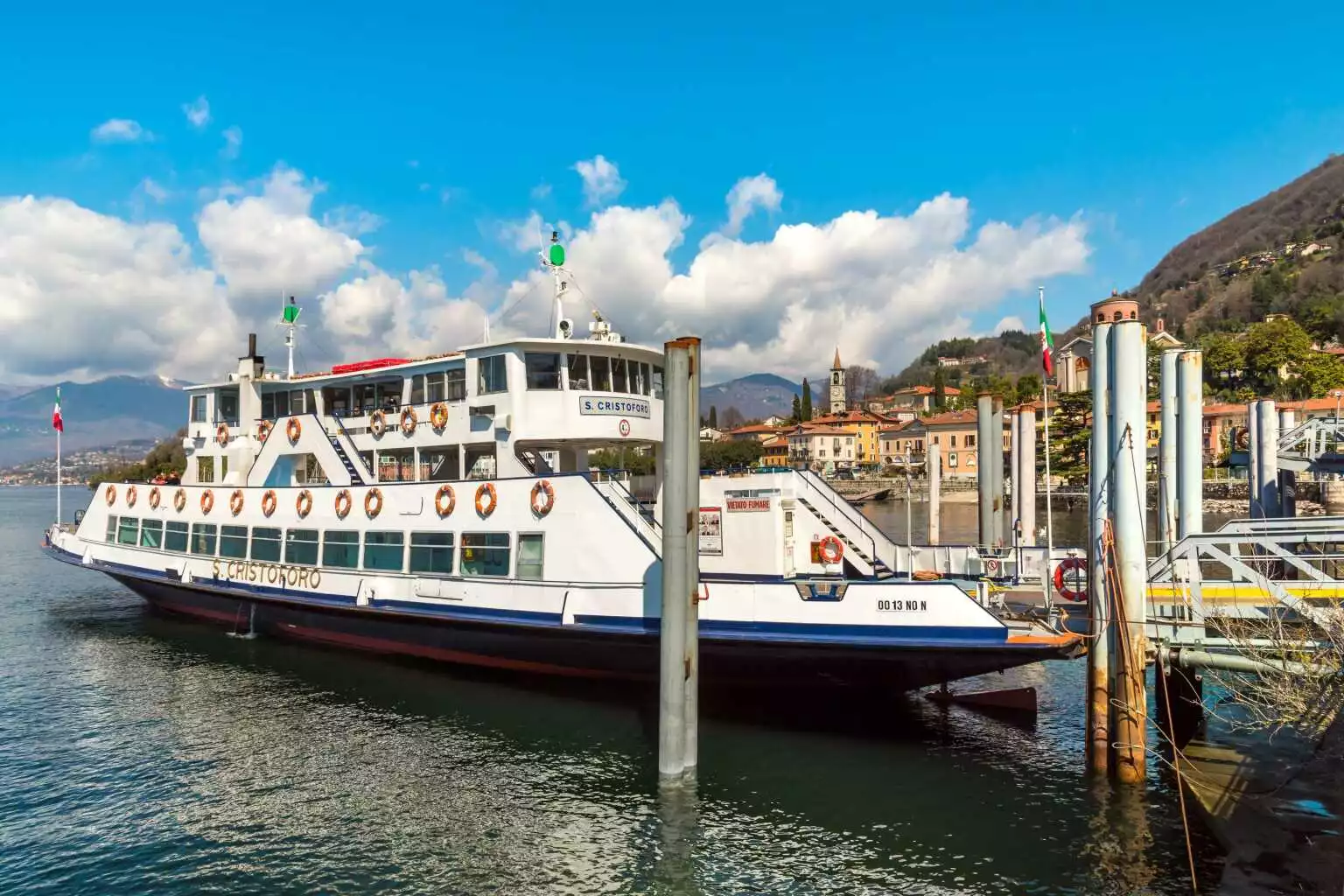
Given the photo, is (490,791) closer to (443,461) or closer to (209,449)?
(443,461)

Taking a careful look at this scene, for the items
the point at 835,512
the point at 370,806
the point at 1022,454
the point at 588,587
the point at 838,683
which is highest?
the point at 1022,454

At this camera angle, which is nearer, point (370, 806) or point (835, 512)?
point (370, 806)

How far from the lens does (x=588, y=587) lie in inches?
556

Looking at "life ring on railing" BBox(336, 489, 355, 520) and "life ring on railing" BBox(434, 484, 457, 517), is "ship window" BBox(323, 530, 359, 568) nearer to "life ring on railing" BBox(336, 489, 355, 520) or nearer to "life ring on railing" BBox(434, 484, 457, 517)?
"life ring on railing" BBox(336, 489, 355, 520)

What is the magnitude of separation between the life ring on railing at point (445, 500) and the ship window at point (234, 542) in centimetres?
750

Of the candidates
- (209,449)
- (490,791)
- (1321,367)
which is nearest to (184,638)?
(209,449)

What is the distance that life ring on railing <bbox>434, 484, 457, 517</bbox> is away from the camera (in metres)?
16.2

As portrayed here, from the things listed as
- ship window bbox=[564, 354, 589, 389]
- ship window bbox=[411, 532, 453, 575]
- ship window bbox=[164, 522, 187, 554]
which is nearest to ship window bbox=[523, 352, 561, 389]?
ship window bbox=[564, 354, 589, 389]

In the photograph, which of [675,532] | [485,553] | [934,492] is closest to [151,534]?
[485,553]

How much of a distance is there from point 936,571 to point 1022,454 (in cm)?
503

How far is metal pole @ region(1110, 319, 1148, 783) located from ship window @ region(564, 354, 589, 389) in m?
10.1

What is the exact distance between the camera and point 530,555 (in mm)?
15109

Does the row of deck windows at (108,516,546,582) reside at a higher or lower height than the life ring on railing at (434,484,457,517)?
lower

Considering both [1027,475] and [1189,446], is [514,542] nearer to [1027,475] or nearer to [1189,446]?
[1027,475]
